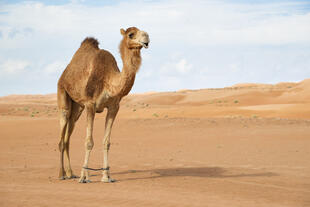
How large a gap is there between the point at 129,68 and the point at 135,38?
2.24ft

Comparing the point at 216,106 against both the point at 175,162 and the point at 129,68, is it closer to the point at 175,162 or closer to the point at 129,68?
the point at 175,162

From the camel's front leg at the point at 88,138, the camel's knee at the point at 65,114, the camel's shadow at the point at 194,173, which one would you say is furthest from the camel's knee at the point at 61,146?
the camel's shadow at the point at 194,173

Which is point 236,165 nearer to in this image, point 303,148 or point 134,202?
point 303,148

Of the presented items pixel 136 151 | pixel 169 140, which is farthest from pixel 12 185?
pixel 169 140

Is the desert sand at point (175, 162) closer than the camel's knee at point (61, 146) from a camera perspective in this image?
Yes

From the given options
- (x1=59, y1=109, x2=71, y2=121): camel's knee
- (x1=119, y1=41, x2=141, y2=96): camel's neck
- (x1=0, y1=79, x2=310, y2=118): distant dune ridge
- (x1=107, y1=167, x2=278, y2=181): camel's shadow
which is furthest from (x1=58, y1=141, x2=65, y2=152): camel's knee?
(x1=0, y1=79, x2=310, y2=118): distant dune ridge

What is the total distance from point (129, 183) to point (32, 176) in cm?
285

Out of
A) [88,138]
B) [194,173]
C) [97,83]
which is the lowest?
[194,173]

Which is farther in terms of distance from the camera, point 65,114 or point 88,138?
point 65,114

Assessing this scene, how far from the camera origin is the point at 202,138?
2155 cm

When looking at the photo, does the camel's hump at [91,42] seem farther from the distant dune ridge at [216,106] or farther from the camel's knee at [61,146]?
the distant dune ridge at [216,106]

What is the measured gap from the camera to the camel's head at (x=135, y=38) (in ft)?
30.4

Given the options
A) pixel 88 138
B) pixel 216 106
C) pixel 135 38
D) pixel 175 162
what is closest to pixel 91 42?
pixel 135 38

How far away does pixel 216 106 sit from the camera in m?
40.4
